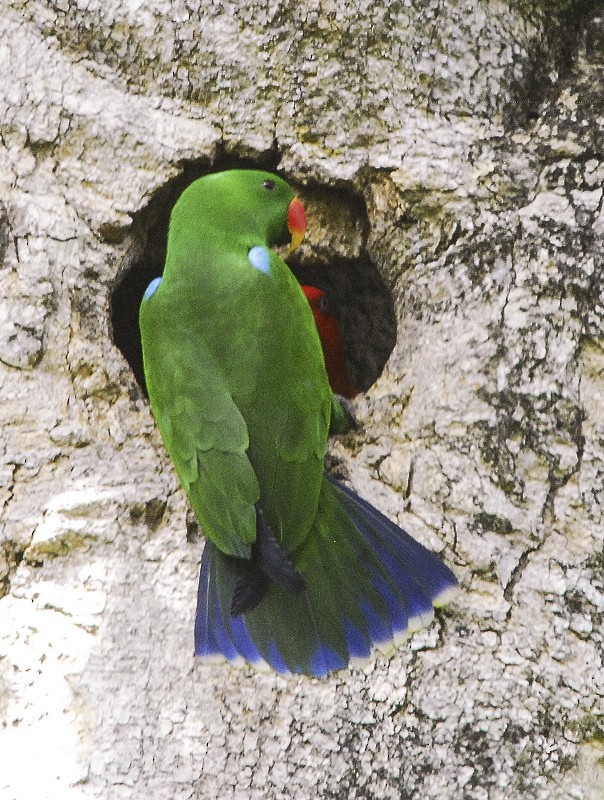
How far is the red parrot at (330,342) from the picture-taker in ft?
10.9

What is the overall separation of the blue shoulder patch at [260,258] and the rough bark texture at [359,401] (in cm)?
24

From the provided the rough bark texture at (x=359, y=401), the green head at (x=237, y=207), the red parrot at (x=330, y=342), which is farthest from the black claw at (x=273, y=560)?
the red parrot at (x=330, y=342)

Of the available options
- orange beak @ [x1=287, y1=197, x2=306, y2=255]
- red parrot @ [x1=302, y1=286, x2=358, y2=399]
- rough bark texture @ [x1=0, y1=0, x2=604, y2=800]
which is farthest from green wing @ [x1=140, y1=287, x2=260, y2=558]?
red parrot @ [x1=302, y1=286, x2=358, y2=399]

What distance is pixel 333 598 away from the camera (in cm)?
216

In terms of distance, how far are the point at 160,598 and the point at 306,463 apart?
17.8 inches

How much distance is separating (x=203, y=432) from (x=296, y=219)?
0.71 meters

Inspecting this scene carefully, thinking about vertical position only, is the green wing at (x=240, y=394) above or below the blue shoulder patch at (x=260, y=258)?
below

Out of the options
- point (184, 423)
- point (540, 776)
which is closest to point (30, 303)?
point (184, 423)

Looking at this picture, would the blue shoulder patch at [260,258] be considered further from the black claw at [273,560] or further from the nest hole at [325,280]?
the black claw at [273,560]

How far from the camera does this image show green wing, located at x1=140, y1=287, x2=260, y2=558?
2.10m

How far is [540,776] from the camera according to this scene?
190cm

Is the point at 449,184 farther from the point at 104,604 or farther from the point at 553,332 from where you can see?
the point at 104,604

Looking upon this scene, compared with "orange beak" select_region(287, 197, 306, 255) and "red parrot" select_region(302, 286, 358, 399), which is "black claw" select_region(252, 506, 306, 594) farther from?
"red parrot" select_region(302, 286, 358, 399)

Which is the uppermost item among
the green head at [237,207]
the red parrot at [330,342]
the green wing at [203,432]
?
the green head at [237,207]
